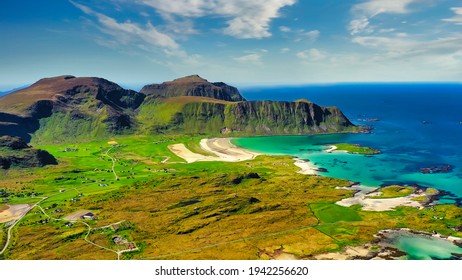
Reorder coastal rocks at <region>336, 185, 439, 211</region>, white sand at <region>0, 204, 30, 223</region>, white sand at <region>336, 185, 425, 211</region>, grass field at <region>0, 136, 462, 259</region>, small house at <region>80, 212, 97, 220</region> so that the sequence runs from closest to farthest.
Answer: grass field at <region>0, 136, 462, 259</region>, small house at <region>80, 212, 97, 220</region>, white sand at <region>0, 204, 30, 223</region>, white sand at <region>336, 185, 425, 211</region>, coastal rocks at <region>336, 185, 439, 211</region>

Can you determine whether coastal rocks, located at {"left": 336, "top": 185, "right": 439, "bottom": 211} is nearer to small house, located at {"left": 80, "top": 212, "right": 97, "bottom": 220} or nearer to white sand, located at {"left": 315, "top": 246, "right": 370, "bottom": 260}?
white sand, located at {"left": 315, "top": 246, "right": 370, "bottom": 260}

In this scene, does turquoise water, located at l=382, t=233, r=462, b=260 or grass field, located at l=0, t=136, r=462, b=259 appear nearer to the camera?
turquoise water, located at l=382, t=233, r=462, b=260

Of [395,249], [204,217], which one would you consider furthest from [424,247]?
[204,217]

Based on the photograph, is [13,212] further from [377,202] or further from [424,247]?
[377,202]

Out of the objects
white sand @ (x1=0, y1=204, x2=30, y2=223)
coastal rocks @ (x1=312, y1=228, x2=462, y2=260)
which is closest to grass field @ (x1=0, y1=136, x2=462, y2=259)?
coastal rocks @ (x1=312, y1=228, x2=462, y2=260)

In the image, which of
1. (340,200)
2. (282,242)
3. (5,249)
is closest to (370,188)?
(340,200)

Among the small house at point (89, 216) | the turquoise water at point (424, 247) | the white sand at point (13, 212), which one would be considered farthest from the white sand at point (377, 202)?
the white sand at point (13, 212)

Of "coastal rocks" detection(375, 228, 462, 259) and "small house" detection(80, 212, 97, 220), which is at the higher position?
"small house" detection(80, 212, 97, 220)
